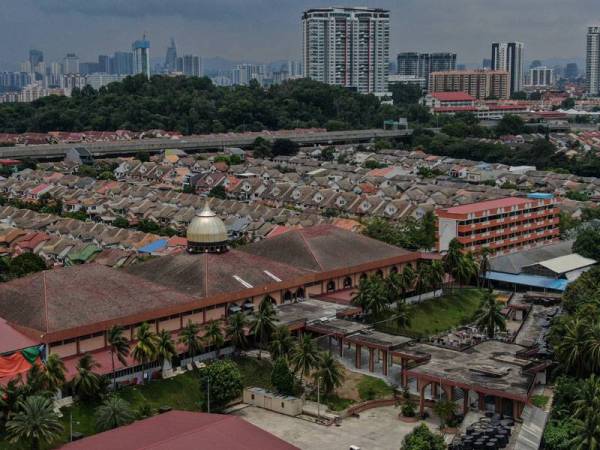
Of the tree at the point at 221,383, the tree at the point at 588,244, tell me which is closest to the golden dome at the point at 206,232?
the tree at the point at 221,383

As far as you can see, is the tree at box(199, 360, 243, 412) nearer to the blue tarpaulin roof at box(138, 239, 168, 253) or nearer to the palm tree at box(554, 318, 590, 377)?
the palm tree at box(554, 318, 590, 377)

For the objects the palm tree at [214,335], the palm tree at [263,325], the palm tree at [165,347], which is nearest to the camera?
the palm tree at [165,347]

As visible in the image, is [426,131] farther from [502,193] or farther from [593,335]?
[593,335]

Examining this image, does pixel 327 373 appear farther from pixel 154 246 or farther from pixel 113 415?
pixel 154 246

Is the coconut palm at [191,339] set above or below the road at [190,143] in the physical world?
below

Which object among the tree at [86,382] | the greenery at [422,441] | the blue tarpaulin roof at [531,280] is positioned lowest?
the greenery at [422,441]

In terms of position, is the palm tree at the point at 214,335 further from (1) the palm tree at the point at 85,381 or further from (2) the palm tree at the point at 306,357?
(1) the palm tree at the point at 85,381
